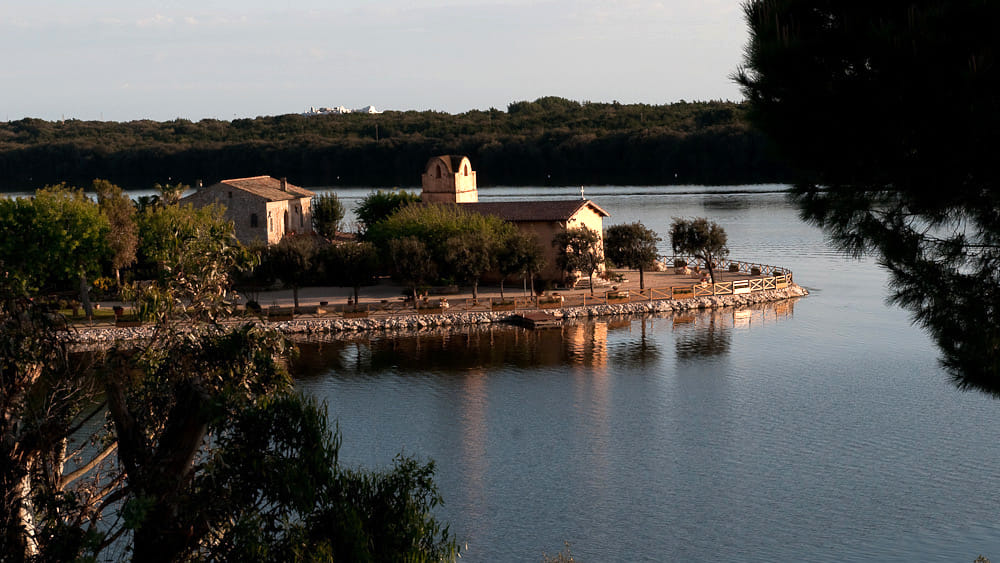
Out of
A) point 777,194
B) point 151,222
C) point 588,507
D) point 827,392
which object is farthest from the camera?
point 777,194

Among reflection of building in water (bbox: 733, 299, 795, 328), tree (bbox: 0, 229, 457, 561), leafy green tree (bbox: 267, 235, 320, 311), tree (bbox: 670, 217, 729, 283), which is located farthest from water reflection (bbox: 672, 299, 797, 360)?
tree (bbox: 0, 229, 457, 561)

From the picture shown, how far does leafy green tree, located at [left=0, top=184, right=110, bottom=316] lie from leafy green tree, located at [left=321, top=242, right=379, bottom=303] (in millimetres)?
8982

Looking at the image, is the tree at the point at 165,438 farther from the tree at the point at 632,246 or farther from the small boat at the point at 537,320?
the tree at the point at 632,246

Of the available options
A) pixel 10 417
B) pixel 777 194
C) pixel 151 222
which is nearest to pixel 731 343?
pixel 151 222

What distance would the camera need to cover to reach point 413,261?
43.9 m

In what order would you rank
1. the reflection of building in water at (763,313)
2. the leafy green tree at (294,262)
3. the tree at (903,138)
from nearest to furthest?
the tree at (903,138), the leafy green tree at (294,262), the reflection of building in water at (763,313)

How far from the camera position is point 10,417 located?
9289 mm

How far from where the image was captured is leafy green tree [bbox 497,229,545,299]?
45.0 meters

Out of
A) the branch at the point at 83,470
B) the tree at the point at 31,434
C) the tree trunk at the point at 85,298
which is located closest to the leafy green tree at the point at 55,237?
the tree trunk at the point at 85,298

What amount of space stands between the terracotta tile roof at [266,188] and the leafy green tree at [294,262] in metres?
10.3

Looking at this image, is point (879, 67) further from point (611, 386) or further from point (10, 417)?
point (611, 386)

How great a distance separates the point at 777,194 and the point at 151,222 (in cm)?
8624

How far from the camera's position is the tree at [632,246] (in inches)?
1880

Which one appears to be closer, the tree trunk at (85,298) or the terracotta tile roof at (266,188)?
the tree trunk at (85,298)
